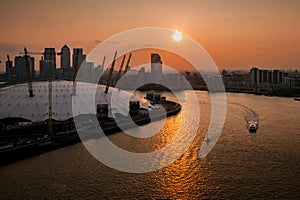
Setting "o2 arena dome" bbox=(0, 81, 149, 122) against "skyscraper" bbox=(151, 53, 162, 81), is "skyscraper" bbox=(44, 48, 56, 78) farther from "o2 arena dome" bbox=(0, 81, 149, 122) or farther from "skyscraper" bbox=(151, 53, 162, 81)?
"skyscraper" bbox=(151, 53, 162, 81)

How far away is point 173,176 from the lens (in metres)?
4.50

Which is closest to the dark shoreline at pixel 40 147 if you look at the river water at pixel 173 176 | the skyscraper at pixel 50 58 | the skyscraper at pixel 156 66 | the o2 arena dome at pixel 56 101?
the river water at pixel 173 176

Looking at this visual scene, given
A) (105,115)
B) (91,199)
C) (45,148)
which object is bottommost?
(91,199)

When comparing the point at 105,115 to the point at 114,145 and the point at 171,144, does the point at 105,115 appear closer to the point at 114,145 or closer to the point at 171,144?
the point at 114,145

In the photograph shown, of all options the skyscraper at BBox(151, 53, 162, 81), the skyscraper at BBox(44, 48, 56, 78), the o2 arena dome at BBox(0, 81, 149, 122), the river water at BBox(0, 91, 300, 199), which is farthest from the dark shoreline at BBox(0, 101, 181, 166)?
the skyscraper at BBox(151, 53, 162, 81)

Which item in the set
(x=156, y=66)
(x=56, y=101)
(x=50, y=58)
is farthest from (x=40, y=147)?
(x=156, y=66)

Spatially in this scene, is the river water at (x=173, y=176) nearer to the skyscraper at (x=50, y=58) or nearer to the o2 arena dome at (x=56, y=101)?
the o2 arena dome at (x=56, y=101)

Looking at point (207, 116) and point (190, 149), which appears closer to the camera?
point (190, 149)

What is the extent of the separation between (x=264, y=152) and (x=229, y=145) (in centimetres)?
78

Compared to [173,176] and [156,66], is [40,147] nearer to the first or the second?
[173,176]

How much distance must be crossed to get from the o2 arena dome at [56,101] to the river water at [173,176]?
5.23ft

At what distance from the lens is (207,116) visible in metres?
10.8

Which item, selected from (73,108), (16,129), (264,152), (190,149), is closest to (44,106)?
(73,108)

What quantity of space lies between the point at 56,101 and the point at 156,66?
1060 inches
